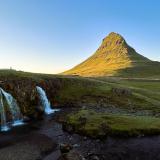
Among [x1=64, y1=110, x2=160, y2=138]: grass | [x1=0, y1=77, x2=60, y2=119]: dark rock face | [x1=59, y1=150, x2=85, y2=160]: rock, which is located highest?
[x1=0, y1=77, x2=60, y2=119]: dark rock face

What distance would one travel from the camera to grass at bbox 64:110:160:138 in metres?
51.5

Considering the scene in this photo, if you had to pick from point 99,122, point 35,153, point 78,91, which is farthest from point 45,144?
point 78,91

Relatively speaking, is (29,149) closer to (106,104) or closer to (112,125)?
(112,125)

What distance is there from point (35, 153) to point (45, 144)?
177 inches

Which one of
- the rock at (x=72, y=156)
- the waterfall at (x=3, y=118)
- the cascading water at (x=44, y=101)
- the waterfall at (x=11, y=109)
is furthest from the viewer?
the cascading water at (x=44, y=101)

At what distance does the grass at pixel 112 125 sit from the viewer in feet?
169

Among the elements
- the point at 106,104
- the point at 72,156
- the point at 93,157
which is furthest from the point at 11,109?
the point at 93,157

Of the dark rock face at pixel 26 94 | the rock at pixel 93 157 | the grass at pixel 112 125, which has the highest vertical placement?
the dark rock face at pixel 26 94

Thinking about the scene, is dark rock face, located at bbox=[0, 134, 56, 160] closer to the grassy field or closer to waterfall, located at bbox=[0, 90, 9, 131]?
the grassy field

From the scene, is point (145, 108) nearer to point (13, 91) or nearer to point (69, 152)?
point (13, 91)

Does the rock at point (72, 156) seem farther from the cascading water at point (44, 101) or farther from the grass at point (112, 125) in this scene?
the cascading water at point (44, 101)

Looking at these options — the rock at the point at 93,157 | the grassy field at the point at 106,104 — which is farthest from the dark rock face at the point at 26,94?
the rock at the point at 93,157

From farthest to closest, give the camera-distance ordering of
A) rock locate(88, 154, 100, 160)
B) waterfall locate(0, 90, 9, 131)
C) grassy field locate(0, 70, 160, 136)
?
1. waterfall locate(0, 90, 9, 131)
2. grassy field locate(0, 70, 160, 136)
3. rock locate(88, 154, 100, 160)

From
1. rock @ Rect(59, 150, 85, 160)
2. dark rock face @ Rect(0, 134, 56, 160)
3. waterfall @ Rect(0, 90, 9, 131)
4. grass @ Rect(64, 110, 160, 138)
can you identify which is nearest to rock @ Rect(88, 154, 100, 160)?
rock @ Rect(59, 150, 85, 160)
